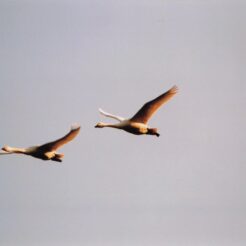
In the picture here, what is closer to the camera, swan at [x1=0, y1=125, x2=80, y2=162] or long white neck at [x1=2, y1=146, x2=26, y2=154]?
swan at [x1=0, y1=125, x2=80, y2=162]

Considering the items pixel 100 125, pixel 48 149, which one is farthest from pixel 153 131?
pixel 48 149

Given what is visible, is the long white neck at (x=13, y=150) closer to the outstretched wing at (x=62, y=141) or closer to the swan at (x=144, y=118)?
the outstretched wing at (x=62, y=141)

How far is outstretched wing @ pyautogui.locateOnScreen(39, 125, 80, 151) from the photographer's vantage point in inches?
1842

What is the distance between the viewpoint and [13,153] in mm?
47594

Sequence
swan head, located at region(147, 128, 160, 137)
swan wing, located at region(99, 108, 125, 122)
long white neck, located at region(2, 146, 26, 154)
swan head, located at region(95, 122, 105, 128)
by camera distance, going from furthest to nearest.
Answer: swan head, located at region(95, 122, 105, 128) < swan wing, located at region(99, 108, 125, 122) < swan head, located at region(147, 128, 160, 137) < long white neck, located at region(2, 146, 26, 154)

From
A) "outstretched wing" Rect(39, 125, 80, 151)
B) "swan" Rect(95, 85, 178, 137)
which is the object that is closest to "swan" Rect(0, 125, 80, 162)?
"outstretched wing" Rect(39, 125, 80, 151)

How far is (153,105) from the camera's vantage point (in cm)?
4678

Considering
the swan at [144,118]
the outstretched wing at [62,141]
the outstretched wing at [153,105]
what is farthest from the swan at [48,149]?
the outstretched wing at [153,105]

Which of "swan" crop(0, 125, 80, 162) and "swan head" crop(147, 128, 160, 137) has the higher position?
"swan head" crop(147, 128, 160, 137)

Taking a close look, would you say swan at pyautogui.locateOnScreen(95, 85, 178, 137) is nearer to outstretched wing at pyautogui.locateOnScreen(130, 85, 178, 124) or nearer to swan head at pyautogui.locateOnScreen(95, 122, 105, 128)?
outstretched wing at pyautogui.locateOnScreen(130, 85, 178, 124)

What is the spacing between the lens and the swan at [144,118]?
46.7 m

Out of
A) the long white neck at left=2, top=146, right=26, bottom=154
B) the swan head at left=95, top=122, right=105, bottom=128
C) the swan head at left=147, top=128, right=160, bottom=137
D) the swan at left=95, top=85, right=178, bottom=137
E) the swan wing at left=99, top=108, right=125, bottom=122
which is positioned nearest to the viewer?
the swan at left=95, top=85, right=178, bottom=137

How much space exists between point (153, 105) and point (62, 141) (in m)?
3.49

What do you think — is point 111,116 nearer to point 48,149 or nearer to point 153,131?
point 153,131
